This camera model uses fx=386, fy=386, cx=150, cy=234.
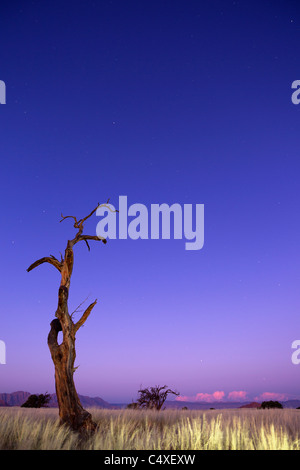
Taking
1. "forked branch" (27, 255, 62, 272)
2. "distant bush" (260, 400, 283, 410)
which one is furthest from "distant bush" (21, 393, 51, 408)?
"forked branch" (27, 255, 62, 272)

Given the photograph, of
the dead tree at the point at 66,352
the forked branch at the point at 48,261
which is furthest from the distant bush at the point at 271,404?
the forked branch at the point at 48,261

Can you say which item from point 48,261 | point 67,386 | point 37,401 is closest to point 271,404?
point 37,401

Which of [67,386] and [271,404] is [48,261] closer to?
[67,386]

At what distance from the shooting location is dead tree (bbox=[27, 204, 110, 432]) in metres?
12.3

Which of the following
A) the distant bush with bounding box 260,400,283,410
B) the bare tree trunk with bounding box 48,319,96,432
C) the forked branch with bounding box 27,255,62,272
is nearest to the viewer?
the bare tree trunk with bounding box 48,319,96,432

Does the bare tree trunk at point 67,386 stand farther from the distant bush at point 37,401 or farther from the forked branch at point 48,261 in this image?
the distant bush at point 37,401

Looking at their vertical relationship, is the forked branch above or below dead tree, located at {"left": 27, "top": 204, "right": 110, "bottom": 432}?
above

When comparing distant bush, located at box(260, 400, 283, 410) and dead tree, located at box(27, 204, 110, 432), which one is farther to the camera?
distant bush, located at box(260, 400, 283, 410)

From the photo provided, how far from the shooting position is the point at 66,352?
12.9m

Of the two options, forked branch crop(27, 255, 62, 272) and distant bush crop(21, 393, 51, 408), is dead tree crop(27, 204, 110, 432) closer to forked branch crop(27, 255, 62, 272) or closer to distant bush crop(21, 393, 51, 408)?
forked branch crop(27, 255, 62, 272)
